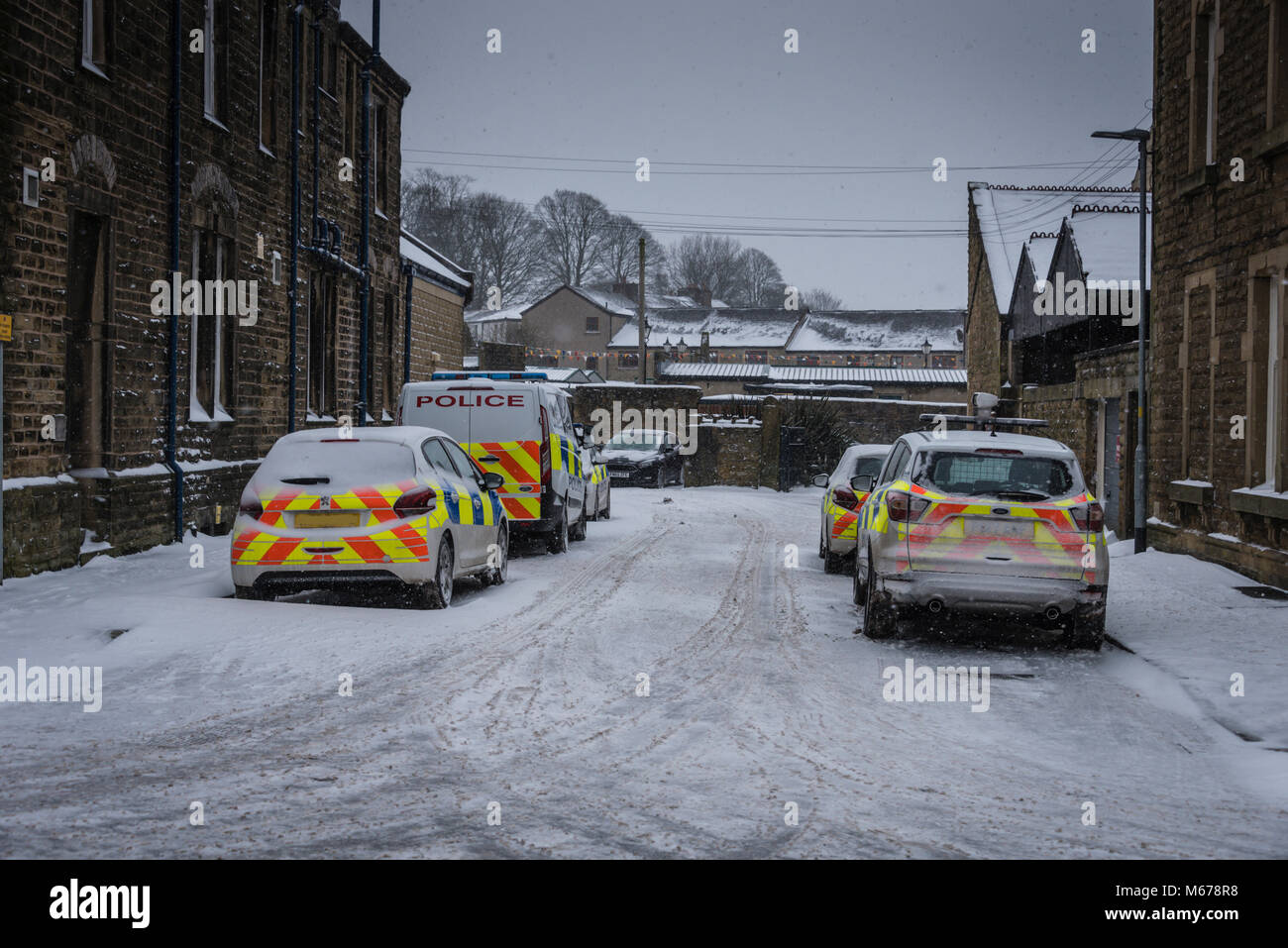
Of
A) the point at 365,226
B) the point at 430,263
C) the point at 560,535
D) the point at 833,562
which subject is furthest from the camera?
the point at 430,263

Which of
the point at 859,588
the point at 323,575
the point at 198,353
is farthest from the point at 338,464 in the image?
the point at 198,353

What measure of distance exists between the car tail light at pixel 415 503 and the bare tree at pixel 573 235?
→ 66.3 m

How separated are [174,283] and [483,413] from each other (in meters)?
3.72

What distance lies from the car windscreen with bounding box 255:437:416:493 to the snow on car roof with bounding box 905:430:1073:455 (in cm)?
421

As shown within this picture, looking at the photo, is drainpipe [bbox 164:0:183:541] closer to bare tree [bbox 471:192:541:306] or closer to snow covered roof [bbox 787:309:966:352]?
bare tree [bbox 471:192:541:306]

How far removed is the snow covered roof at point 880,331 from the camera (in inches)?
3401

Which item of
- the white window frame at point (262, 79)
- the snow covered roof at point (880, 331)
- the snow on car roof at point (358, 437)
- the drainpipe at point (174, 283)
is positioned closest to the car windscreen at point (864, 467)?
the snow on car roof at point (358, 437)

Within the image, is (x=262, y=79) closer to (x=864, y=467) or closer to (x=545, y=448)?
(x=545, y=448)

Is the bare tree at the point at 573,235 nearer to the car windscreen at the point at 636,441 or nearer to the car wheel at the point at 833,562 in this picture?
the car windscreen at the point at 636,441

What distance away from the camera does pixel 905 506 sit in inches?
390

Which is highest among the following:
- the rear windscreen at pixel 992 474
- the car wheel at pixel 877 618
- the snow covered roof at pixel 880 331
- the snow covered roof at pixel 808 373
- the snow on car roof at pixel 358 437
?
the snow covered roof at pixel 880 331

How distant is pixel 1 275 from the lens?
1130 cm
